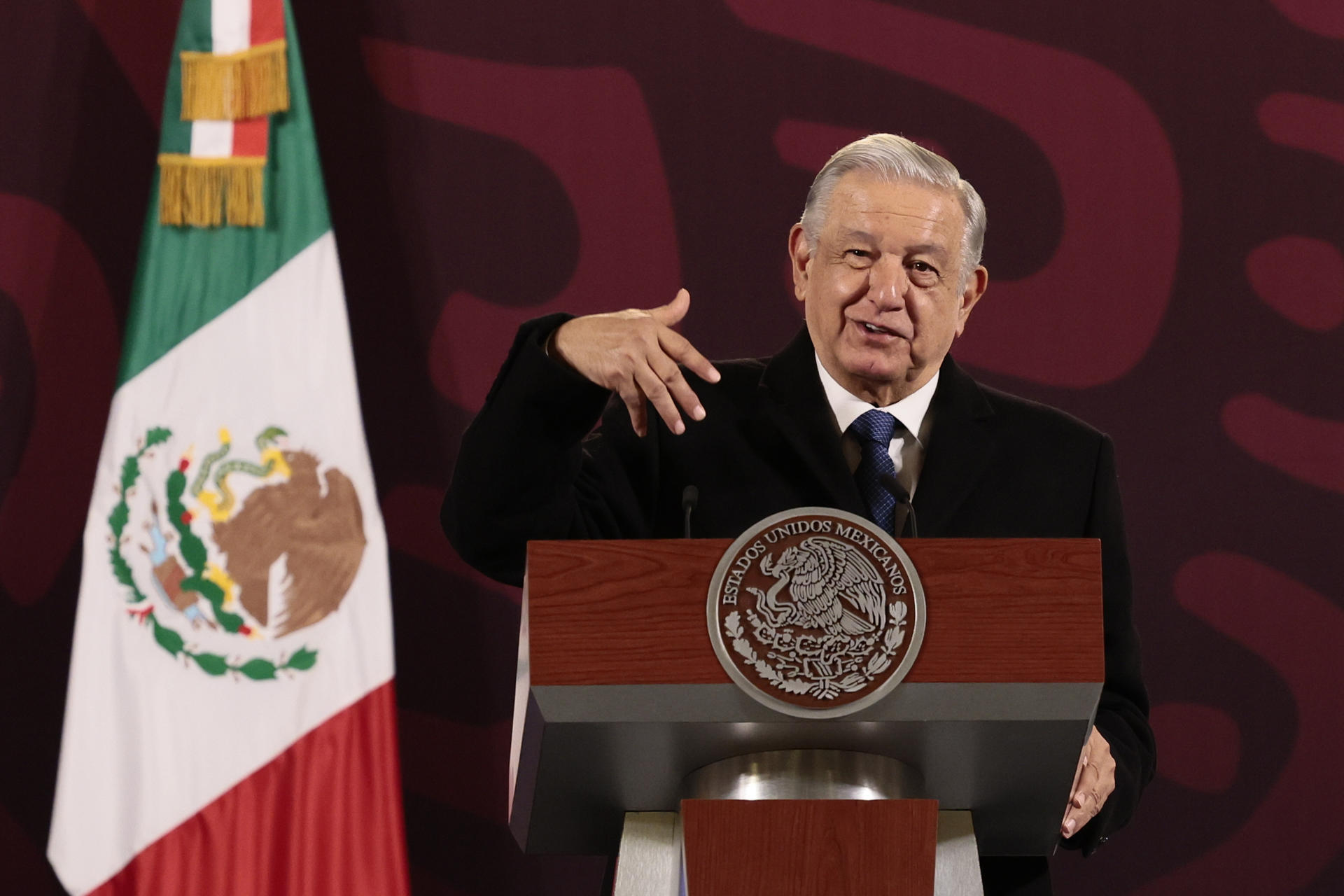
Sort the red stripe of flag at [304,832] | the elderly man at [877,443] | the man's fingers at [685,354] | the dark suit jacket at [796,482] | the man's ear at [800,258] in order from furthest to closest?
the red stripe of flag at [304,832], the man's ear at [800,258], the elderly man at [877,443], the dark suit jacket at [796,482], the man's fingers at [685,354]

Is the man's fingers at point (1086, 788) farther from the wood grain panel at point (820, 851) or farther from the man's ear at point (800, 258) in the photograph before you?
the man's ear at point (800, 258)

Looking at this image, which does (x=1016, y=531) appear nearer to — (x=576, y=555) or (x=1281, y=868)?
(x=576, y=555)

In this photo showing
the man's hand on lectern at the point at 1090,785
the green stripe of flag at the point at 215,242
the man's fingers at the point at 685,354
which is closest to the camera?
the man's fingers at the point at 685,354

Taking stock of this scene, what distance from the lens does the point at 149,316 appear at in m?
2.95

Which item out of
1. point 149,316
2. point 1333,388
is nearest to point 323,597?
point 149,316

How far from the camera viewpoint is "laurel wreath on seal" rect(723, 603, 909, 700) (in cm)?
110

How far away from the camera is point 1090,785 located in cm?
144

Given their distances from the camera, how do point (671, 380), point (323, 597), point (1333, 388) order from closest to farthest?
point (671, 380) → point (323, 597) → point (1333, 388)

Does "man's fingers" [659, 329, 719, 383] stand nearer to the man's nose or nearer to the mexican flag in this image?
the man's nose

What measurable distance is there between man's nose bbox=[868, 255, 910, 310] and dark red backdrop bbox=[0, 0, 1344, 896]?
4.48 ft

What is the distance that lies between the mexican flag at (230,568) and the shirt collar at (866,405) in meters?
1.32

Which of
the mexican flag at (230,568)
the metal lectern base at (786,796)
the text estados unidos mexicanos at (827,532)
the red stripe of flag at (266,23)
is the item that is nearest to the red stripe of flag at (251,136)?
the mexican flag at (230,568)

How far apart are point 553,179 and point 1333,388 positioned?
168cm

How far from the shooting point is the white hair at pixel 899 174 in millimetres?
1792
